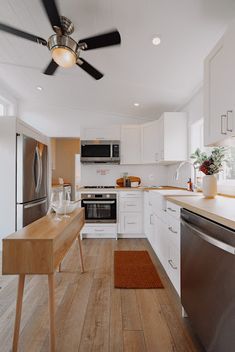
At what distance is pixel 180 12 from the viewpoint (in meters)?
1.84

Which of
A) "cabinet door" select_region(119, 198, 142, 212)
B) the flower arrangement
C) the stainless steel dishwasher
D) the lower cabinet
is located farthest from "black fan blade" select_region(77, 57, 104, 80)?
"cabinet door" select_region(119, 198, 142, 212)

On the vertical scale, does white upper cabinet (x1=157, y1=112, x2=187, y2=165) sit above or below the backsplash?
above

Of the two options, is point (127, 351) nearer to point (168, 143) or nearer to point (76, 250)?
point (76, 250)

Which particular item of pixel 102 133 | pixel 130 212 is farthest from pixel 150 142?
pixel 130 212

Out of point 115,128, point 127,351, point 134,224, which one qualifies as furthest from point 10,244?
point 115,128

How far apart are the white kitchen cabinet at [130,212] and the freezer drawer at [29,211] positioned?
1.45 meters

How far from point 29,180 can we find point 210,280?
3.01 metres

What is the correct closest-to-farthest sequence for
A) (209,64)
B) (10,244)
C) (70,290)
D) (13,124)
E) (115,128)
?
(10,244) < (209,64) < (70,290) < (13,124) < (115,128)

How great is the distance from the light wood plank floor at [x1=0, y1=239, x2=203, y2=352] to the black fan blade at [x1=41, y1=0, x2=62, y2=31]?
2371 millimetres

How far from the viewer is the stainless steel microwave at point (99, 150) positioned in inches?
166

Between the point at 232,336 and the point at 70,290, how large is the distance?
1.61m

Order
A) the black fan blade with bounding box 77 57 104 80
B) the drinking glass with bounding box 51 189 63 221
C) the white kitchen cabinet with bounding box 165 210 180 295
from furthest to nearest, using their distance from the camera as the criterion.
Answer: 1. the black fan blade with bounding box 77 57 104 80
2. the drinking glass with bounding box 51 189 63 221
3. the white kitchen cabinet with bounding box 165 210 180 295

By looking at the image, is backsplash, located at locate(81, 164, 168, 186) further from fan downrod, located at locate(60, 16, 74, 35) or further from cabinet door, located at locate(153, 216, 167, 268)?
fan downrod, located at locate(60, 16, 74, 35)

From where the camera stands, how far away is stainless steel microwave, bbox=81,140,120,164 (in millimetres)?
4219
